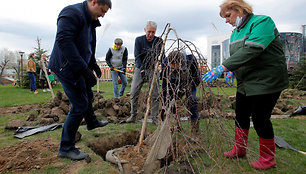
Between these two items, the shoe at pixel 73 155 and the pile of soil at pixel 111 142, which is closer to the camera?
the shoe at pixel 73 155

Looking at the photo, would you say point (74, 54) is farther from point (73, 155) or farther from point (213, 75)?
point (213, 75)

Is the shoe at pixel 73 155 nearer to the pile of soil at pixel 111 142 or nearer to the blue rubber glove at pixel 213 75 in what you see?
the pile of soil at pixel 111 142

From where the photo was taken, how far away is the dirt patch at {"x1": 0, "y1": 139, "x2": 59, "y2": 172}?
2.12m

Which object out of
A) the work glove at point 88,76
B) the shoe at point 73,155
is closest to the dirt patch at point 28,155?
the shoe at point 73,155

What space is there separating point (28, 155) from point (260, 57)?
3.15 m

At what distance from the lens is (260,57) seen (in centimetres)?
190

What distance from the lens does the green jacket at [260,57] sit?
1.79 metres

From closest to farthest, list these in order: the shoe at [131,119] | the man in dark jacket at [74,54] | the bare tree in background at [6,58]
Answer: the man in dark jacket at [74,54] → the shoe at [131,119] → the bare tree in background at [6,58]

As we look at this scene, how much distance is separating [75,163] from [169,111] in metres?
1.43

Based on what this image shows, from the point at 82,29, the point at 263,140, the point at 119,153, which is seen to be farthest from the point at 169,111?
the point at 82,29

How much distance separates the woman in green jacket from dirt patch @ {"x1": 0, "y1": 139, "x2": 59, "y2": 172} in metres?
2.32

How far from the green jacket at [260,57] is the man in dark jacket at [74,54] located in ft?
5.37

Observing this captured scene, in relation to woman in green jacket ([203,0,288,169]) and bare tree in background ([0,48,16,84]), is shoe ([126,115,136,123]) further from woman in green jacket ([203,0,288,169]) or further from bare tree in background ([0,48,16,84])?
bare tree in background ([0,48,16,84])

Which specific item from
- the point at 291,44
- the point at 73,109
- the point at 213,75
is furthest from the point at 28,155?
the point at 291,44
